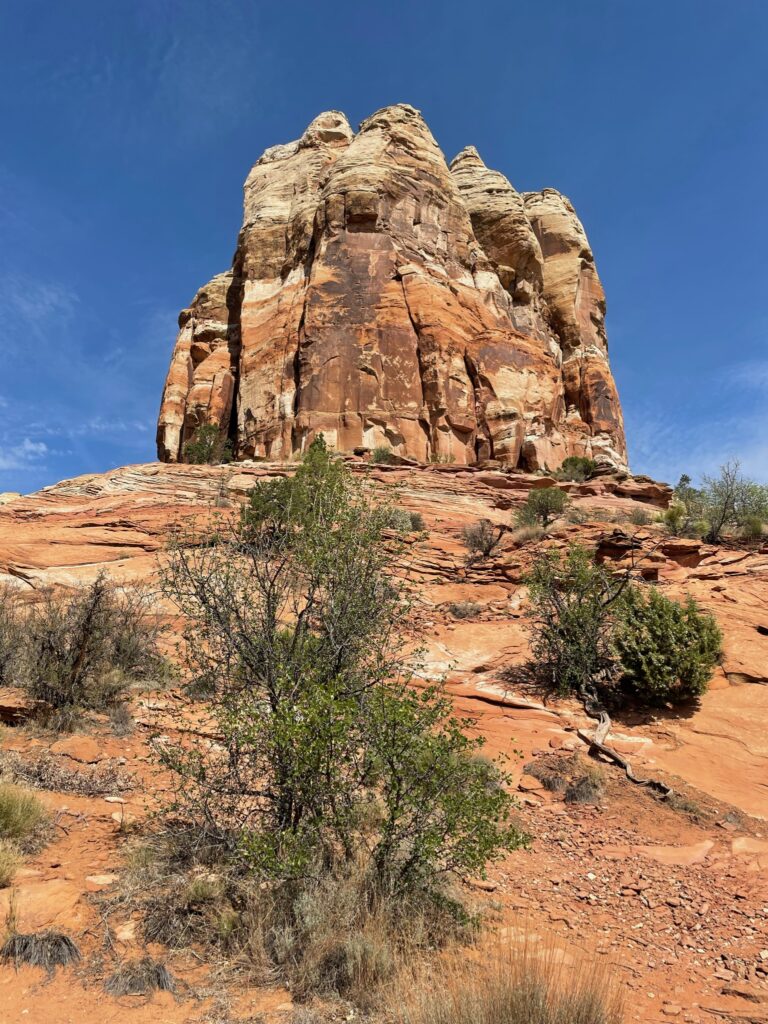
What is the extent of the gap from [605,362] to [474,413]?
1701 cm

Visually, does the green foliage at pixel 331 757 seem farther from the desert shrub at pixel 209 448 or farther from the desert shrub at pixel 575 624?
the desert shrub at pixel 209 448

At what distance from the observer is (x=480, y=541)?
1667 cm

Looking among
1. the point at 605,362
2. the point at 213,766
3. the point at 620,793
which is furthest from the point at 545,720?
the point at 605,362

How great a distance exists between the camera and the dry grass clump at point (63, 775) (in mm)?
5672

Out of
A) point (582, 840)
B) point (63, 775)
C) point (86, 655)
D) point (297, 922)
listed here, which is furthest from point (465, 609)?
point (297, 922)

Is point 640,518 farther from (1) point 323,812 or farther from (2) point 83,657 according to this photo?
(1) point 323,812

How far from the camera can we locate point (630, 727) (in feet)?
27.5

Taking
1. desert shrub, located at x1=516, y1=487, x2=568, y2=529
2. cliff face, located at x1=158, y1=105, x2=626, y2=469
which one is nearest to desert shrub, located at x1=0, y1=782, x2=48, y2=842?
desert shrub, located at x1=516, y1=487, x2=568, y2=529

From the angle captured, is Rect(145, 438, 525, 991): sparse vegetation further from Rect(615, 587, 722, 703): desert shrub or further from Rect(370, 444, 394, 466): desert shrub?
Rect(370, 444, 394, 466): desert shrub

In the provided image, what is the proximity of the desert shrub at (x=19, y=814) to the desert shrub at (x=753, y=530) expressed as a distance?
60.6 feet

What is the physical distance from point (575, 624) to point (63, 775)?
7830 millimetres

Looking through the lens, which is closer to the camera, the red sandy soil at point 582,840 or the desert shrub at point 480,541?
the red sandy soil at point 582,840

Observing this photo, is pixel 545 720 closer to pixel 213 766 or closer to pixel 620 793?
pixel 620 793

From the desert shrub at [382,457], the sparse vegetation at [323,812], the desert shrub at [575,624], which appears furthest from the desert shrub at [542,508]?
the sparse vegetation at [323,812]
